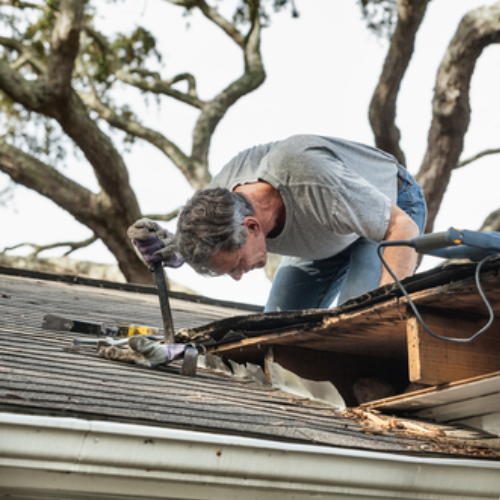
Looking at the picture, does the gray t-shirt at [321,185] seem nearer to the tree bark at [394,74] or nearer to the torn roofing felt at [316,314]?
the torn roofing felt at [316,314]

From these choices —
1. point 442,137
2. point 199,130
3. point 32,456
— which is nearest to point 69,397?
point 32,456

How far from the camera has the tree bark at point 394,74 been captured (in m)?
9.29

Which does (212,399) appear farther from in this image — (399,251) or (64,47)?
(64,47)

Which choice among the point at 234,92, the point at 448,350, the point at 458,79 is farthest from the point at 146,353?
the point at 234,92

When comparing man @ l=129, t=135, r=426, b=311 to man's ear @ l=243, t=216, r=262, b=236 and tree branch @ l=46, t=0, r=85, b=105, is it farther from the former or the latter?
tree branch @ l=46, t=0, r=85, b=105

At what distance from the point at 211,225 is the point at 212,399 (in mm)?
760

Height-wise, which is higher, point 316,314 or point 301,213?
point 301,213

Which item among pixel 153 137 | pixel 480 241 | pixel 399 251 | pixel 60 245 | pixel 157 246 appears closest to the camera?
pixel 480 241

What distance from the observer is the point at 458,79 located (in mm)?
8891

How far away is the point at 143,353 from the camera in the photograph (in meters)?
2.46

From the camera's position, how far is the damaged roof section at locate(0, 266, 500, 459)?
1569 millimetres

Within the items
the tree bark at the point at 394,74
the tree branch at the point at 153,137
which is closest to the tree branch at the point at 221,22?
the tree branch at the point at 153,137

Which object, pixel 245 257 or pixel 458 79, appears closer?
pixel 245 257

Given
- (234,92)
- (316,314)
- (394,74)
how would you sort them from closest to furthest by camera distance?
1. (316,314)
2. (394,74)
3. (234,92)
